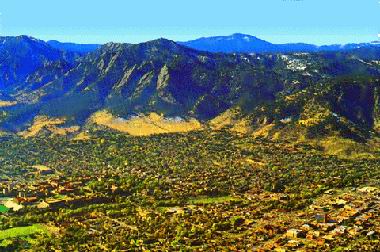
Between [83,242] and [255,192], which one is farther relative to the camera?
[255,192]

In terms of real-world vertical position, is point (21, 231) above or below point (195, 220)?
below

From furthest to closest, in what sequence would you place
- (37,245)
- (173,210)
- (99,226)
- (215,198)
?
(215,198), (173,210), (99,226), (37,245)

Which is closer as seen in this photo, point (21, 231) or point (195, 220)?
point (21, 231)

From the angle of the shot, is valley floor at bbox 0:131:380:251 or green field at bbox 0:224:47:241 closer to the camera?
valley floor at bbox 0:131:380:251

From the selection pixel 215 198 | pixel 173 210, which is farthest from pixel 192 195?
pixel 173 210

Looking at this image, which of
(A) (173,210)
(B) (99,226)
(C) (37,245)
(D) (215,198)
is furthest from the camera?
(D) (215,198)

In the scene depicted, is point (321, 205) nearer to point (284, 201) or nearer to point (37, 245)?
point (284, 201)

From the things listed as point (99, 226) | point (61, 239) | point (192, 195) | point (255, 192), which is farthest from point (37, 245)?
point (255, 192)

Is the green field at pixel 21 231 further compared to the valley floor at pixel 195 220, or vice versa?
the green field at pixel 21 231
